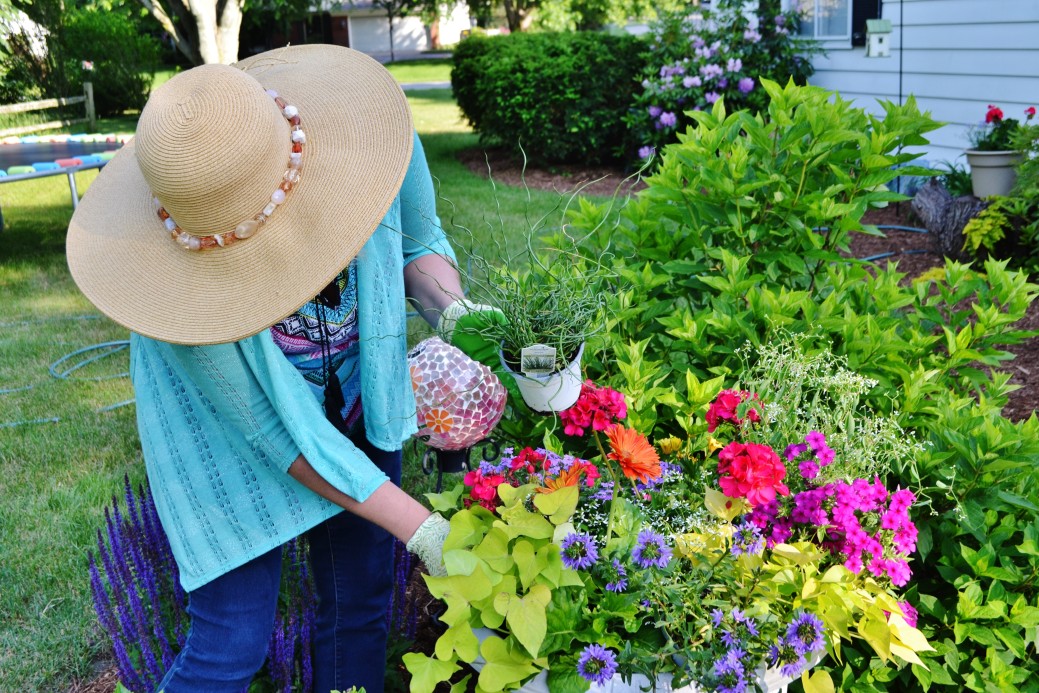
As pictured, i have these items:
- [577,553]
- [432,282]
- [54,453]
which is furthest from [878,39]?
[577,553]

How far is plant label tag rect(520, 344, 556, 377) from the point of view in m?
1.60

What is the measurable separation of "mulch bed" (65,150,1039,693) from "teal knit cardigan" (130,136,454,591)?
42 centimetres

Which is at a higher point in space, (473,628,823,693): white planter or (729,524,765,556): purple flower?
(729,524,765,556): purple flower

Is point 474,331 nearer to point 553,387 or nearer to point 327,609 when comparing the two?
point 553,387

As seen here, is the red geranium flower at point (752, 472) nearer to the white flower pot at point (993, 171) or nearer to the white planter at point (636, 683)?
the white planter at point (636, 683)

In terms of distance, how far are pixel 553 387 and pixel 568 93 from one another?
8.61 metres

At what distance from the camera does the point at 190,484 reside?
5.70 ft

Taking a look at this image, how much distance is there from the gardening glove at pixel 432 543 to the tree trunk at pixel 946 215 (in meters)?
5.05

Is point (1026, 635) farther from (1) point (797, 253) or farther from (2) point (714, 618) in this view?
(1) point (797, 253)

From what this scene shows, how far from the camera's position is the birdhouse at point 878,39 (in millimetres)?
7148

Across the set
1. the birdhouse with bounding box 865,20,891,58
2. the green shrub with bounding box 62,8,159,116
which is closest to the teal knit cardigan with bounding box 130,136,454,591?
the birdhouse with bounding box 865,20,891,58

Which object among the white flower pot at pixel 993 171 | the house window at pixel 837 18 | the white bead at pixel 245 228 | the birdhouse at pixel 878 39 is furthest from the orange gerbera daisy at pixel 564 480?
the house window at pixel 837 18

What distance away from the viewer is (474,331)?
1.81 meters

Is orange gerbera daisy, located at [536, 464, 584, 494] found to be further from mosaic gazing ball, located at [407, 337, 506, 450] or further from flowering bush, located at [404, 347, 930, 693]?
mosaic gazing ball, located at [407, 337, 506, 450]
